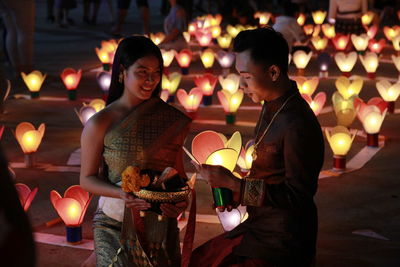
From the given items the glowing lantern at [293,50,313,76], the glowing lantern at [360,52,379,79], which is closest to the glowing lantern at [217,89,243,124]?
the glowing lantern at [293,50,313,76]

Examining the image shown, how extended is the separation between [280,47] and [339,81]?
5303mm

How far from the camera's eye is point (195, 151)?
14.2 ft

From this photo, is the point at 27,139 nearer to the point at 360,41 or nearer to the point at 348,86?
the point at 348,86

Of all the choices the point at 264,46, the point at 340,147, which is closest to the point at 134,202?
the point at 264,46

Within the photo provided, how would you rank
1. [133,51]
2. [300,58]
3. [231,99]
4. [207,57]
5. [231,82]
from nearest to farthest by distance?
[133,51], [231,99], [231,82], [300,58], [207,57]

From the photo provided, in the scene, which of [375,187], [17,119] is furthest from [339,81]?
[17,119]

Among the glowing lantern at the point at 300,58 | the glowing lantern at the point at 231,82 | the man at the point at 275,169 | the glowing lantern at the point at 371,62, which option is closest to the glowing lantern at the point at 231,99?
the glowing lantern at the point at 231,82

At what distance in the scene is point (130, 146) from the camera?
3.45m

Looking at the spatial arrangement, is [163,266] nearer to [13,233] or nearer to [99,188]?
[99,188]

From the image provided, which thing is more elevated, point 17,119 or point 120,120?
point 120,120

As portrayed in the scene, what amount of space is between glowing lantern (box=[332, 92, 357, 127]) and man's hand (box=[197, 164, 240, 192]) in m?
4.35

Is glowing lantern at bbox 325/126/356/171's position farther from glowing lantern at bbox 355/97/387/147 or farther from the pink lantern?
the pink lantern

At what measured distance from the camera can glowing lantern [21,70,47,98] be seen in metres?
9.18

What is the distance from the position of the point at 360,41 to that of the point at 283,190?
9457mm
